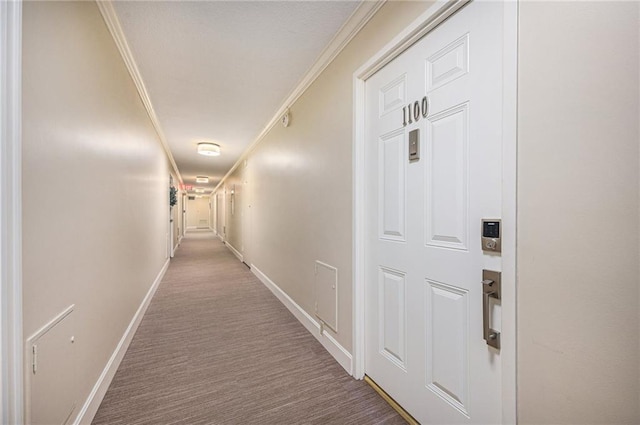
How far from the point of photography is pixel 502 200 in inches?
39.3

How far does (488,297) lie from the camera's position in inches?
41.0

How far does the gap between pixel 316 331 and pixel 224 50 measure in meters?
2.60

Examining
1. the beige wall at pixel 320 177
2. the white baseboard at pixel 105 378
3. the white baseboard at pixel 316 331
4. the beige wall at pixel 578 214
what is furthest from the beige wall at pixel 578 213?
the white baseboard at pixel 105 378

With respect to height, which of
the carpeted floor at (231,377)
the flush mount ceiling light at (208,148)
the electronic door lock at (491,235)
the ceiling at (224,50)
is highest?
the ceiling at (224,50)

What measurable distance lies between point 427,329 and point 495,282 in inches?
18.9

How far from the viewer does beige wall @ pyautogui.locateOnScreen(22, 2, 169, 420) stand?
96cm

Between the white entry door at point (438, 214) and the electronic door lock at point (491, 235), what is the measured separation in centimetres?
3

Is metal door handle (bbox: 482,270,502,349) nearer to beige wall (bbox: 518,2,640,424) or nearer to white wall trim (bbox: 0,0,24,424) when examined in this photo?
beige wall (bbox: 518,2,640,424)

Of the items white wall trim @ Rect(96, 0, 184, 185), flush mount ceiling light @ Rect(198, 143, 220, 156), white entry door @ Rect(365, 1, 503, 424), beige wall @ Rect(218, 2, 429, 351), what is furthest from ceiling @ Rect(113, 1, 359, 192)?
flush mount ceiling light @ Rect(198, 143, 220, 156)

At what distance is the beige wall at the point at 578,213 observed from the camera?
2.35ft

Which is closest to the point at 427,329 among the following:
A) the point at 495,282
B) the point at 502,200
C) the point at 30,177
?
the point at 495,282

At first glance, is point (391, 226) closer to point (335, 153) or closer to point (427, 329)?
point (427, 329)

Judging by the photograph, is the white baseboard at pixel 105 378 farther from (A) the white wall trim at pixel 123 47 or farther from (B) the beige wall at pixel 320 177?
(A) the white wall trim at pixel 123 47

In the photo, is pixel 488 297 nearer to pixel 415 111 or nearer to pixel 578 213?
pixel 578 213
